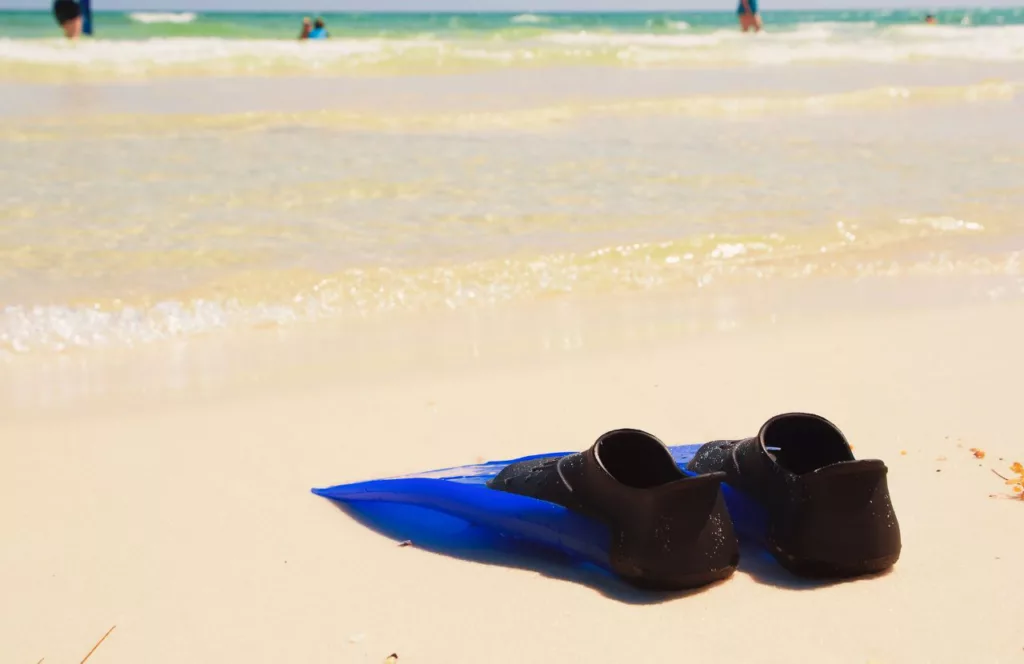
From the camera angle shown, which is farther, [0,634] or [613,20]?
[613,20]

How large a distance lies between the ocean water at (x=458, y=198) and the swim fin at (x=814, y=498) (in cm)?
227

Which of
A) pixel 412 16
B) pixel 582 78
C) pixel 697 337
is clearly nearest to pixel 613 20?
pixel 412 16

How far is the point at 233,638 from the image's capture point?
2014 mm

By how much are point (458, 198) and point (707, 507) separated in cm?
437

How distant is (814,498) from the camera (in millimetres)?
2053

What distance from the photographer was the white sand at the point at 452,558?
198cm

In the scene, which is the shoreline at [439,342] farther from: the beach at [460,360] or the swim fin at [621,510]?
the swim fin at [621,510]

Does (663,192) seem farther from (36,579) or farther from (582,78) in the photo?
(582,78)

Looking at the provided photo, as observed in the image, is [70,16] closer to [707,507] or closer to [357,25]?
[357,25]

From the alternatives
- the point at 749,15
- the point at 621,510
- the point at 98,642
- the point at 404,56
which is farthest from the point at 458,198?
the point at 749,15

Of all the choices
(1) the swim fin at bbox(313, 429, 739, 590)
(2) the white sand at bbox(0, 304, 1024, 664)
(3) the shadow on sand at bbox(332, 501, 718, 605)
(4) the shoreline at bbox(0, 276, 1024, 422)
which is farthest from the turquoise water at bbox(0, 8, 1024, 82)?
(1) the swim fin at bbox(313, 429, 739, 590)

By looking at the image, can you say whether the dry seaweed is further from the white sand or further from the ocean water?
the ocean water

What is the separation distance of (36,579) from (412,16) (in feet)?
154

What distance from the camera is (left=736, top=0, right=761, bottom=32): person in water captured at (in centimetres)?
3158
